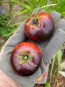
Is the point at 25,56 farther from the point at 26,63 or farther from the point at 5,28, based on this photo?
the point at 5,28

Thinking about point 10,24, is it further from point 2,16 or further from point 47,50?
point 47,50

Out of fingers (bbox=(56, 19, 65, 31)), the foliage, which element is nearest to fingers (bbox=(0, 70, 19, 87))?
fingers (bbox=(56, 19, 65, 31))

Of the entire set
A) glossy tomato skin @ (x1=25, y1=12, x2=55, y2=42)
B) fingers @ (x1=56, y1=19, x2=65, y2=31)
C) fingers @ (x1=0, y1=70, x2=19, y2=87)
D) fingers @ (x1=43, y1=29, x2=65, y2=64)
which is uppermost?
fingers @ (x1=56, y1=19, x2=65, y2=31)

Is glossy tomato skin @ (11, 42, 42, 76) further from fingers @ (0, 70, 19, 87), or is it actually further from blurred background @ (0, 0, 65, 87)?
blurred background @ (0, 0, 65, 87)

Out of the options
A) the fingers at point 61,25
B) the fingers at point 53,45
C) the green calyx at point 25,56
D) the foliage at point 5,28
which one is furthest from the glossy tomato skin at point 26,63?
the foliage at point 5,28

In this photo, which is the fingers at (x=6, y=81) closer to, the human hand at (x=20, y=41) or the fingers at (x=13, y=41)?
the human hand at (x=20, y=41)
